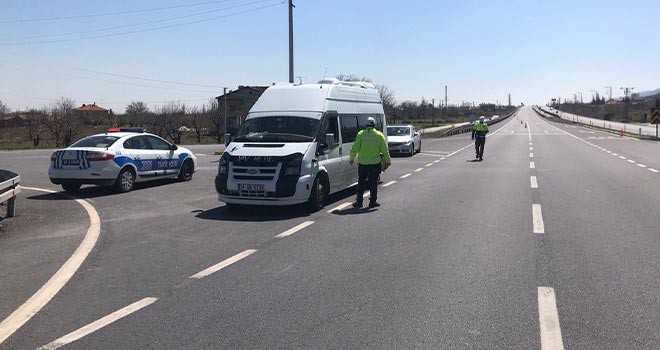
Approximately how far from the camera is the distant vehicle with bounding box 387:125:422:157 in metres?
27.0

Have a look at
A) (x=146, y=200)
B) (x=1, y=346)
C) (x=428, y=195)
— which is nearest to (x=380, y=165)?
(x=428, y=195)

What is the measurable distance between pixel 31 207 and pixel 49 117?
57.9 metres

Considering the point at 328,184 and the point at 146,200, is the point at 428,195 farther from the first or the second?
the point at 146,200

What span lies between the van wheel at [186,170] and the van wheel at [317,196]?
21.0 feet

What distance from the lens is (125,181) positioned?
44.5ft

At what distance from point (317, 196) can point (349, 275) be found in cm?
446

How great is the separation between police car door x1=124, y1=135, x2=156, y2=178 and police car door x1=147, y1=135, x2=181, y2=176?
0.57 feet

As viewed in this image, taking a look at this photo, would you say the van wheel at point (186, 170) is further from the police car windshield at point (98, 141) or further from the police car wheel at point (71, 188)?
the police car wheel at point (71, 188)

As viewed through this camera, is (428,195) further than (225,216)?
Yes

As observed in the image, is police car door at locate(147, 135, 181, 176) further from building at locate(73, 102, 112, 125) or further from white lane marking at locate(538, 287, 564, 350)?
building at locate(73, 102, 112, 125)

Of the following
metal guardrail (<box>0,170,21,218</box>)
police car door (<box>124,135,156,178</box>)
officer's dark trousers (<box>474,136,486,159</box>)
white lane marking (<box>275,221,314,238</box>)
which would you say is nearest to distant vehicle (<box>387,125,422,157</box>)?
officer's dark trousers (<box>474,136,486,159</box>)

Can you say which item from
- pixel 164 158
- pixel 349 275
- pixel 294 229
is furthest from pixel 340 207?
pixel 164 158

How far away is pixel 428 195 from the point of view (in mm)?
12539

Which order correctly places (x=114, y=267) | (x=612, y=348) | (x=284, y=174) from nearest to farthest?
(x=612, y=348), (x=114, y=267), (x=284, y=174)
